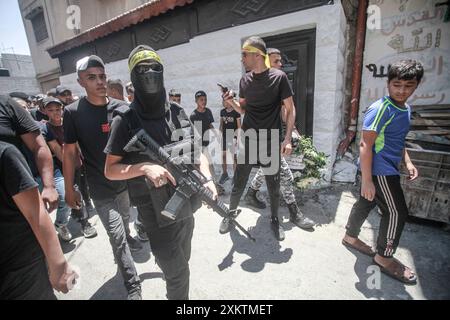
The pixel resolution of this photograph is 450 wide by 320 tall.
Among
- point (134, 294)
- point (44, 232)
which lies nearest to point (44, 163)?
point (44, 232)

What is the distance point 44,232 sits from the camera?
1205mm

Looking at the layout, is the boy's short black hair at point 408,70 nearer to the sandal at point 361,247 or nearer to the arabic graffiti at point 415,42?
the sandal at point 361,247

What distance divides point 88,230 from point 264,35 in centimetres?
453

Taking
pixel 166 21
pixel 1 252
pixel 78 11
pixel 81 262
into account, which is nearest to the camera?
pixel 1 252

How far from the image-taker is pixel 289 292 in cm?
226

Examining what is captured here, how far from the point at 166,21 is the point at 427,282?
6784 mm

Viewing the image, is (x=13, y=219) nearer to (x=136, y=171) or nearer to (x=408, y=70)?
(x=136, y=171)

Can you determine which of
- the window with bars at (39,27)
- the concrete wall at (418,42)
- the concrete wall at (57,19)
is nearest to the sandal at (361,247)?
the concrete wall at (418,42)

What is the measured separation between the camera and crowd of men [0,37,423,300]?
1234 millimetres

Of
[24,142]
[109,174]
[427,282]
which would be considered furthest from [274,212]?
[24,142]

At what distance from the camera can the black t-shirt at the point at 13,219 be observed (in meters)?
1.11

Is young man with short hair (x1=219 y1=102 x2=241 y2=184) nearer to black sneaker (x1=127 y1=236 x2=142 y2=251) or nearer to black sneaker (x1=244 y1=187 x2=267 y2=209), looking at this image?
black sneaker (x1=244 y1=187 x2=267 y2=209)

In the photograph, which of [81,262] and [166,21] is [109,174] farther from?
[166,21]

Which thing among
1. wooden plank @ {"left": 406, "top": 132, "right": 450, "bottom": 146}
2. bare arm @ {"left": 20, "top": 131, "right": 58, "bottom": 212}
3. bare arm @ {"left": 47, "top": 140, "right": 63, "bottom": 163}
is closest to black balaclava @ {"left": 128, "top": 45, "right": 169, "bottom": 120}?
bare arm @ {"left": 20, "top": 131, "right": 58, "bottom": 212}
